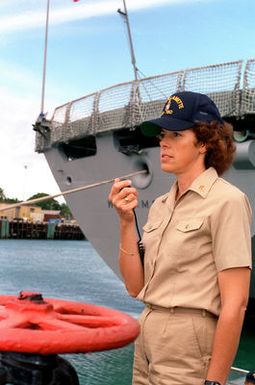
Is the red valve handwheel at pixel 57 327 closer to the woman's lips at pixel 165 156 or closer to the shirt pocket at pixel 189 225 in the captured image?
the shirt pocket at pixel 189 225

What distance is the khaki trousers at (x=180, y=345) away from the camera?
1.93 metres

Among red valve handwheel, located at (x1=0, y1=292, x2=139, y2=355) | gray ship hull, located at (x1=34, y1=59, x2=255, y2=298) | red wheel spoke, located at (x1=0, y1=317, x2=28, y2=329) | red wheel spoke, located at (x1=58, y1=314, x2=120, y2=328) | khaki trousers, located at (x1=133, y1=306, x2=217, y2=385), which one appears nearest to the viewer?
red valve handwheel, located at (x1=0, y1=292, x2=139, y2=355)

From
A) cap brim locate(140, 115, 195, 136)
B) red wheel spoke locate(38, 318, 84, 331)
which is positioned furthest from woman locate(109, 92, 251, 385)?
red wheel spoke locate(38, 318, 84, 331)

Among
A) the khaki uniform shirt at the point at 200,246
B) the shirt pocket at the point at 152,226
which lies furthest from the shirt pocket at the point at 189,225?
the shirt pocket at the point at 152,226

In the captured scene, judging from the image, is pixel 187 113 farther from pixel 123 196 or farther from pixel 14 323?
pixel 14 323

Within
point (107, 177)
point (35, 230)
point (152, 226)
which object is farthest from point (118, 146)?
point (35, 230)

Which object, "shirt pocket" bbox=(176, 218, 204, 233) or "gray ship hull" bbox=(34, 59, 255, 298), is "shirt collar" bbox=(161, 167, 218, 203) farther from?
"gray ship hull" bbox=(34, 59, 255, 298)

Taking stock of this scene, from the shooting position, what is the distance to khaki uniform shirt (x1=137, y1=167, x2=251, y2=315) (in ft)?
6.25

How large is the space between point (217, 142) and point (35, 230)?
278ft

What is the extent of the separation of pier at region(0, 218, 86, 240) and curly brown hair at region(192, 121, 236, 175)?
80506 mm

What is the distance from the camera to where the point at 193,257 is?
1972 mm

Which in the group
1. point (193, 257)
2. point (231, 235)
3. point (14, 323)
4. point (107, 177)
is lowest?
point (107, 177)

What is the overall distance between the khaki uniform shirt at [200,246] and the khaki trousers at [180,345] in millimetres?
44

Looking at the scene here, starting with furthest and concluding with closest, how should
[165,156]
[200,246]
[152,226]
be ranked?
[152,226] < [165,156] < [200,246]
